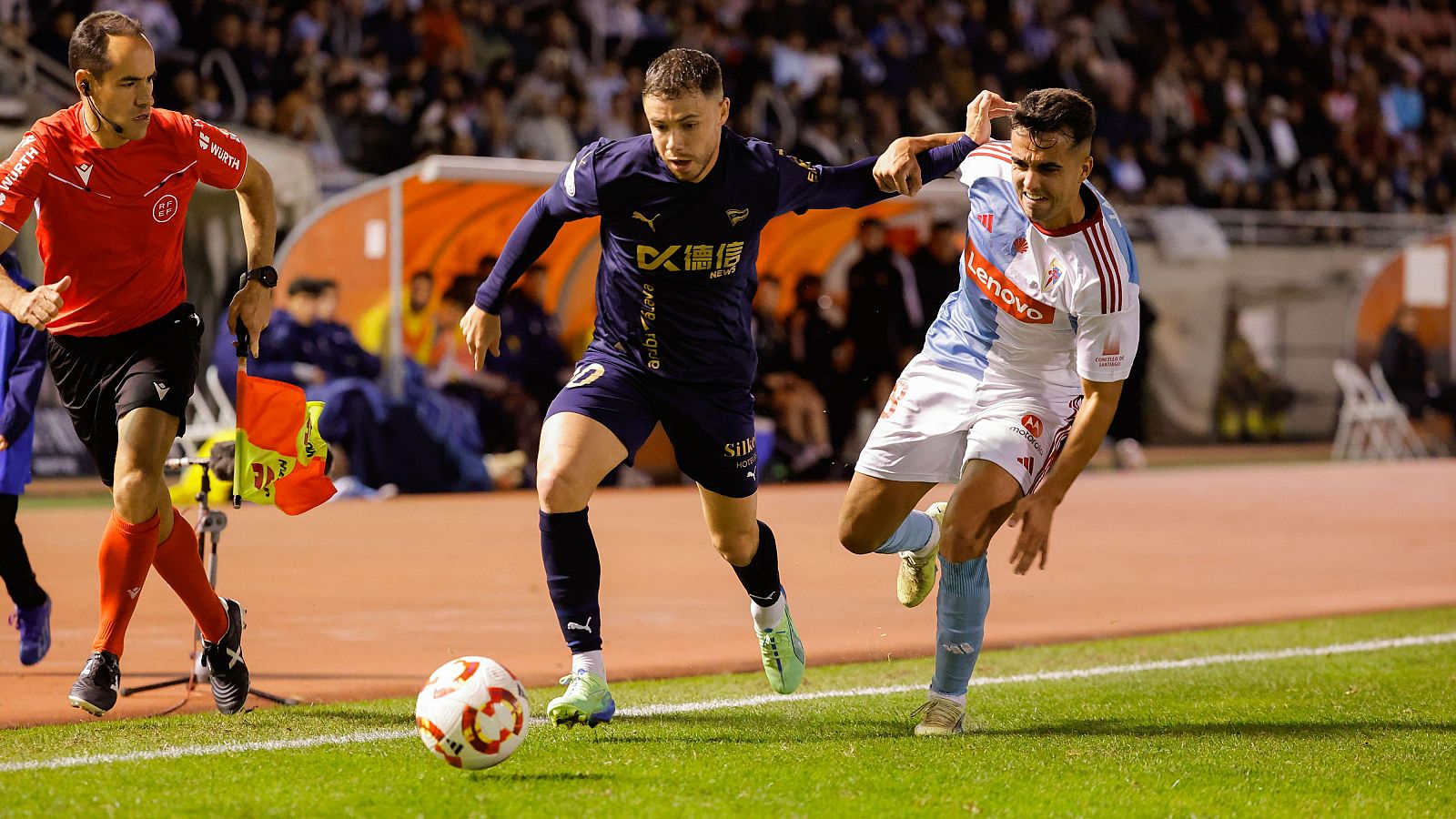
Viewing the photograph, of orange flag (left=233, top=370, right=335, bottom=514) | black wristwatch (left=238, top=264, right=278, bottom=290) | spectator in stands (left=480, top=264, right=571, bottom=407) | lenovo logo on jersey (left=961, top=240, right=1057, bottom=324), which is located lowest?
spectator in stands (left=480, top=264, right=571, bottom=407)

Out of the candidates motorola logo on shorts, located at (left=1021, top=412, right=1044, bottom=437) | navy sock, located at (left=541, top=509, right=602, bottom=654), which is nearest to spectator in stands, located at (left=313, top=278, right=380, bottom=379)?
navy sock, located at (left=541, top=509, right=602, bottom=654)

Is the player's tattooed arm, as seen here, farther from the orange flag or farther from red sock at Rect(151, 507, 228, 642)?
red sock at Rect(151, 507, 228, 642)

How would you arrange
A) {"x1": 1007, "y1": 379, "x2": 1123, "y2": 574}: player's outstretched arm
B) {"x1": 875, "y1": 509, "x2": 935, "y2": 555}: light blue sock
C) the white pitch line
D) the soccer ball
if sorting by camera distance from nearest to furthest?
the soccer ball < the white pitch line < {"x1": 1007, "y1": 379, "x2": 1123, "y2": 574}: player's outstretched arm < {"x1": 875, "y1": 509, "x2": 935, "y2": 555}: light blue sock

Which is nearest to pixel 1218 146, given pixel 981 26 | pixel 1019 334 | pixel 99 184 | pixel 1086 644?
pixel 981 26

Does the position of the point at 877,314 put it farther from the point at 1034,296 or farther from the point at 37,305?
the point at 37,305

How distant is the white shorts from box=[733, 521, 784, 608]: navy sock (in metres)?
0.49

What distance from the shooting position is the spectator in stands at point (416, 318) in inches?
630

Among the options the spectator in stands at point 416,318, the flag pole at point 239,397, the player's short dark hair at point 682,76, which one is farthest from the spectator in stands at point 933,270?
the flag pole at point 239,397

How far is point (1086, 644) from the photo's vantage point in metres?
8.57

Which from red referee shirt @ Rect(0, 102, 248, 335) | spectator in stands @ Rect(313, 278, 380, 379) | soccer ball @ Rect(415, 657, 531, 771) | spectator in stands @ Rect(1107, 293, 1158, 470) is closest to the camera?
soccer ball @ Rect(415, 657, 531, 771)

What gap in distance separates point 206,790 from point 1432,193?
27.7 metres

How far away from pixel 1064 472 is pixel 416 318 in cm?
1155

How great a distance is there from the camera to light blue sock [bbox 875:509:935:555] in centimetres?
681

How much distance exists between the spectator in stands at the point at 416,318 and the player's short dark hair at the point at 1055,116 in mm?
11030
